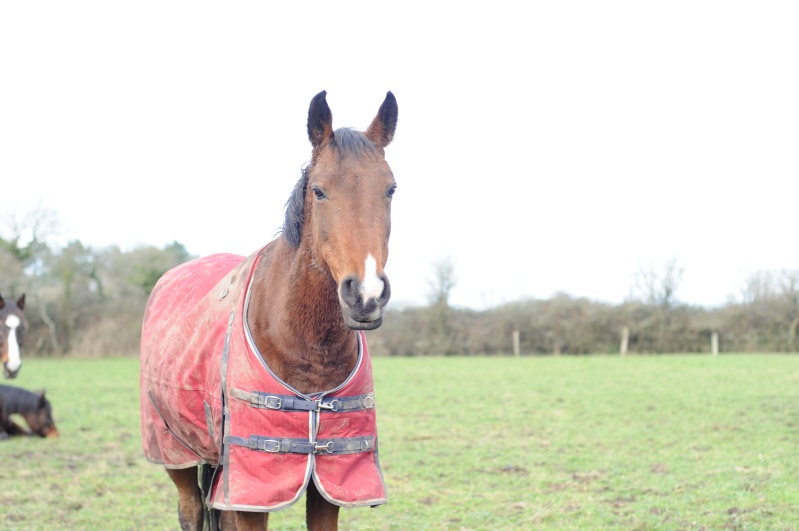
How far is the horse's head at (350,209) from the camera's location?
2.37 meters

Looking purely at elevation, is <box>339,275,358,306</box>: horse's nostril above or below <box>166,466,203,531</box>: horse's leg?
above

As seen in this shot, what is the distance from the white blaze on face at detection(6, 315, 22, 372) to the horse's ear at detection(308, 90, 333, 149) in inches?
301

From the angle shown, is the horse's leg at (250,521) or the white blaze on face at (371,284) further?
the horse's leg at (250,521)

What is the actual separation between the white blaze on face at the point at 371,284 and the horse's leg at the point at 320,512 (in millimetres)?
1125

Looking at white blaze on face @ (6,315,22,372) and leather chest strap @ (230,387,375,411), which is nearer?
leather chest strap @ (230,387,375,411)

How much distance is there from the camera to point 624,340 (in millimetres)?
31172

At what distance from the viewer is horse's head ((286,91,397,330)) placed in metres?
2.37

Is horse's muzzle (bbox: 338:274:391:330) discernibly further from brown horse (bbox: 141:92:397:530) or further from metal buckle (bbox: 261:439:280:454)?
metal buckle (bbox: 261:439:280:454)

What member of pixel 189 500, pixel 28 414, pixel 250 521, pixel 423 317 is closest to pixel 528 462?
pixel 189 500

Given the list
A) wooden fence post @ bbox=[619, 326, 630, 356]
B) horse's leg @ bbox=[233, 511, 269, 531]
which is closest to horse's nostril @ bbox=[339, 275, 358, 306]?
horse's leg @ bbox=[233, 511, 269, 531]

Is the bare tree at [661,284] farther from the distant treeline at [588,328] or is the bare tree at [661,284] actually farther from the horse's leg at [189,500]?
the horse's leg at [189,500]

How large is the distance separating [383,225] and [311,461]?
3.47ft

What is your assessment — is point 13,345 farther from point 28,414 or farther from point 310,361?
point 310,361

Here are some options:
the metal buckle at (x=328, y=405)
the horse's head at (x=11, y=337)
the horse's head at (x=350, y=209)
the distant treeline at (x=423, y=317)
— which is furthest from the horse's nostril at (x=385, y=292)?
the distant treeline at (x=423, y=317)
